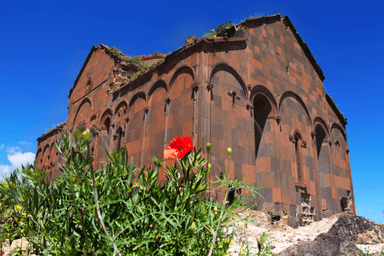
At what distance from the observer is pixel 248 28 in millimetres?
11180

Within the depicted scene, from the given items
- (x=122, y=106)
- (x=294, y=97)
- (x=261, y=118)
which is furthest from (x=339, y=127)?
(x=122, y=106)

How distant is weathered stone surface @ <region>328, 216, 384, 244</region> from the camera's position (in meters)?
6.21

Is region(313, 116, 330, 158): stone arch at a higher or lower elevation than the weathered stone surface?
higher

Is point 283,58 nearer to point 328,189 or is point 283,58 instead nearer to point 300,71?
point 300,71

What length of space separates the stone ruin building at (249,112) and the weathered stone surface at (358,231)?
1741mm

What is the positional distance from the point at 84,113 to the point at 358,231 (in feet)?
44.7

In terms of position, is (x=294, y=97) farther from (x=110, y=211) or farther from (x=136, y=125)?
(x=110, y=211)

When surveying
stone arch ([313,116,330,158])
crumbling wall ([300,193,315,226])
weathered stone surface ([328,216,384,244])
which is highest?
stone arch ([313,116,330,158])

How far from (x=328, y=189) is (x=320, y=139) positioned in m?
2.36

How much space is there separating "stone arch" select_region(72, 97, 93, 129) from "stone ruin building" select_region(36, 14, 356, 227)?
133 mm

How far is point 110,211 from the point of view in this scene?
6.11ft

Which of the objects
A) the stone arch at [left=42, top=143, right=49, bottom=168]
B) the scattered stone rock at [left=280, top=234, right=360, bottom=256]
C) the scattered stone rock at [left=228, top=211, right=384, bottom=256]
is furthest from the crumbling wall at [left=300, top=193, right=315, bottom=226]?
the stone arch at [left=42, top=143, right=49, bottom=168]

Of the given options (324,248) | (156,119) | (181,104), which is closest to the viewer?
(324,248)

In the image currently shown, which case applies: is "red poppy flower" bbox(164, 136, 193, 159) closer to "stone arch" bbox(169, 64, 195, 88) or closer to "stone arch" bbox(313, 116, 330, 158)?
"stone arch" bbox(169, 64, 195, 88)
